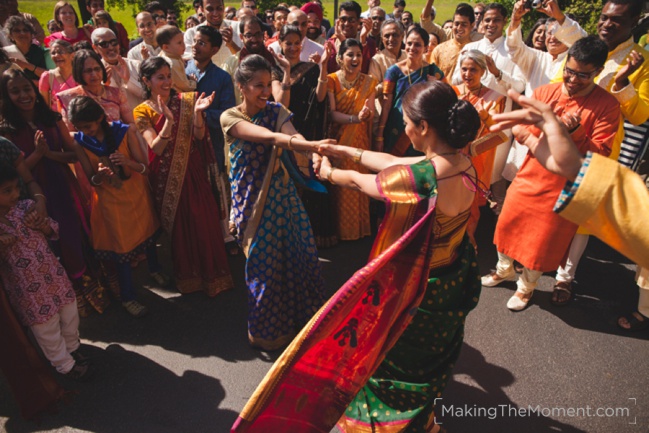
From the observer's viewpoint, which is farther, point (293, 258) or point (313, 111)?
point (313, 111)

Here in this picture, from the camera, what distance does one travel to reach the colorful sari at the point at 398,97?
14.0 ft

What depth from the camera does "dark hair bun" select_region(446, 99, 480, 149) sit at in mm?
1943

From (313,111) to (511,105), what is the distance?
187 centimetres

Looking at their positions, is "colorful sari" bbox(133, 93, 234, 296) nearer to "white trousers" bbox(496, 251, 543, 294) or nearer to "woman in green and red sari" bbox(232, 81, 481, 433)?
"woman in green and red sari" bbox(232, 81, 481, 433)

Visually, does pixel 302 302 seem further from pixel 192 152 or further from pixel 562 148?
pixel 562 148

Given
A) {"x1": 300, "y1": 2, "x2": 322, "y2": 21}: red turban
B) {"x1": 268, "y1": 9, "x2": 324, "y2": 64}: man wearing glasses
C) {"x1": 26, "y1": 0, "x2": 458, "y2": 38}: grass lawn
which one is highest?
{"x1": 300, "y1": 2, "x2": 322, "y2": 21}: red turban

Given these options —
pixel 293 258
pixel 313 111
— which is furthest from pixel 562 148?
pixel 313 111

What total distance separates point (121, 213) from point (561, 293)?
342 cm

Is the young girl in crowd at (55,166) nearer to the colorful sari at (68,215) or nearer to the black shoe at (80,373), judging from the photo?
the colorful sari at (68,215)

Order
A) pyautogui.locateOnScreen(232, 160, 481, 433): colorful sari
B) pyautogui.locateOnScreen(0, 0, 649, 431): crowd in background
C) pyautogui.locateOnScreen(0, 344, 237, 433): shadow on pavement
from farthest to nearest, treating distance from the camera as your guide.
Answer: pyautogui.locateOnScreen(0, 344, 237, 433): shadow on pavement, pyautogui.locateOnScreen(0, 0, 649, 431): crowd in background, pyautogui.locateOnScreen(232, 160, 481, 433): colorful sari

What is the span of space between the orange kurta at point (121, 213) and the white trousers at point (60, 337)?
629 mm

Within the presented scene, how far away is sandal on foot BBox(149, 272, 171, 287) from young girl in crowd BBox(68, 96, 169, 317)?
1.16ft

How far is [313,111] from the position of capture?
13.7ft

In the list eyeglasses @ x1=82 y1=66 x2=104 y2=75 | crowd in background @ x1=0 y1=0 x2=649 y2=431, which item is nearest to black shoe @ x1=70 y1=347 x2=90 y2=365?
crowd in background @ x1=0 y1=0 x2=649 y2=431
